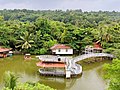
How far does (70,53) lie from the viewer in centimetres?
3644

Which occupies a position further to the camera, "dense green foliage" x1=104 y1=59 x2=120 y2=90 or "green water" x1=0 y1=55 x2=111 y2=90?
"green water" x1=0 y1=55 x2=111 y2=90

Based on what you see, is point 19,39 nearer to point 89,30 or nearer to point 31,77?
point 89,30

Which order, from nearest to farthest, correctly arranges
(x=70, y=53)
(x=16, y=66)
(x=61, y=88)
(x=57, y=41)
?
(x=61, y=88), (x=16, y=66), (x=70, y=53), (x=57, y=41)

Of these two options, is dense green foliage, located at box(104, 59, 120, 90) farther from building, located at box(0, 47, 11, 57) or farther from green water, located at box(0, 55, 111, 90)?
building, located at box(0, 47, 11, 57)

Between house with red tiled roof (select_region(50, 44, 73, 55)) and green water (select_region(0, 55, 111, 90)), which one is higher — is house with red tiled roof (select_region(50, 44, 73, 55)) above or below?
above

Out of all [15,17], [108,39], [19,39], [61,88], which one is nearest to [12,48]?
[19,39]

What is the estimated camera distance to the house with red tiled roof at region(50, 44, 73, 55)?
35.9m

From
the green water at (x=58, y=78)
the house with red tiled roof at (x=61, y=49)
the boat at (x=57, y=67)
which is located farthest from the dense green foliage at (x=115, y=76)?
the house with red tiled roof at (x=61, y=49)

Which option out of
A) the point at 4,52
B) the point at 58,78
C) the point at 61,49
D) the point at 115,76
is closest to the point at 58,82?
the point at 58,78

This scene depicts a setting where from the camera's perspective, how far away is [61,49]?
36.1m

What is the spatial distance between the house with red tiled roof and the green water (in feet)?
12.5

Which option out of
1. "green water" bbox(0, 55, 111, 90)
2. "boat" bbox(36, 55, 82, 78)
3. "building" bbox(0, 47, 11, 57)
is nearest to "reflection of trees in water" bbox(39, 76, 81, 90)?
"green water" bbox(0, 55, 111, 90)

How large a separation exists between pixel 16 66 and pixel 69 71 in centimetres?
783

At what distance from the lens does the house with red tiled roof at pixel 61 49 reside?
3594 cm
